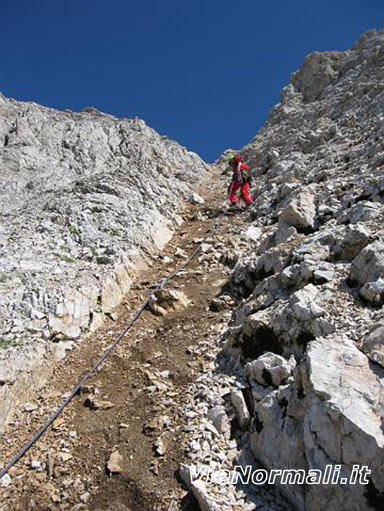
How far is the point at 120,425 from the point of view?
21.1ft

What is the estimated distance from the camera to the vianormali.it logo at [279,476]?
13.5 feet

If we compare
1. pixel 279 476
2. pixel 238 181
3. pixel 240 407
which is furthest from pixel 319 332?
pixel 238 181

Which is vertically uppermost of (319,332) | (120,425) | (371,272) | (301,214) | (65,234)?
(65,234)

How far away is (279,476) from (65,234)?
31.9ft

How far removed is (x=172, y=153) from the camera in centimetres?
2942

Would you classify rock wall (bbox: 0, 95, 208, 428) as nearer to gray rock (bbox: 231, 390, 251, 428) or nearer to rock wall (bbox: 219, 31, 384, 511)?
rock wall (bbox: 219, 31, 384, 511)

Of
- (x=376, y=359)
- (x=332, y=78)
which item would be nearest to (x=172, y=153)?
(x=332, y=78)

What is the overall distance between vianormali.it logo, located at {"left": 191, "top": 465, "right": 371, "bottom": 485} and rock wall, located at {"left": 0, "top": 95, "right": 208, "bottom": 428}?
3.80 meters

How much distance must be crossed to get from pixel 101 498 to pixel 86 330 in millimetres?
4332

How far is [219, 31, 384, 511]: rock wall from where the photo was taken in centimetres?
430

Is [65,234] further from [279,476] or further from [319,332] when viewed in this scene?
[279,476]

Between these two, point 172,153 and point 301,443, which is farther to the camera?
point 172,153

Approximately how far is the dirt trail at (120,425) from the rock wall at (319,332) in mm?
1171

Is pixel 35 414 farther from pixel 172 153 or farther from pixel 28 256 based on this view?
pixel 172 153
